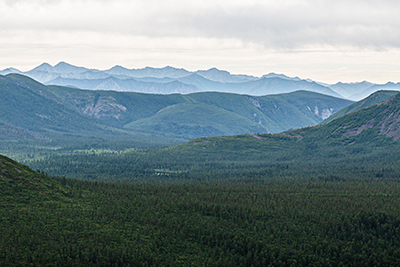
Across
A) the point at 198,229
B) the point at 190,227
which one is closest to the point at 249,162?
the point at 190,227

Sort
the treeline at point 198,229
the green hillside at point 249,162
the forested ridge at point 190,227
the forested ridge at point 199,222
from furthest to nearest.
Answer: the green hillside at point 249,162, the forested ridge at point 199,222, the forested ridge at point 190,227, the treeline at point 198,229

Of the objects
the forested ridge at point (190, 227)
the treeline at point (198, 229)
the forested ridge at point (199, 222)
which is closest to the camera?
the treeline at point (198, 229)

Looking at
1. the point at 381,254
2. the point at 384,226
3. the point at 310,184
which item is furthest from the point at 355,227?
the point at 310,184

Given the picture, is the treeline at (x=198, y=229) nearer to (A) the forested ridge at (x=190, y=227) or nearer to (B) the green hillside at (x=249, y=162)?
(A) the forested ridge at (x=190, y=227)

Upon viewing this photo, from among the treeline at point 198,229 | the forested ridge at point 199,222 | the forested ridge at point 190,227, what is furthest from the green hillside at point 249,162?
the treeline at point 198,229

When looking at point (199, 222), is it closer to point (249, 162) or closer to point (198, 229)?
point (198, 229)

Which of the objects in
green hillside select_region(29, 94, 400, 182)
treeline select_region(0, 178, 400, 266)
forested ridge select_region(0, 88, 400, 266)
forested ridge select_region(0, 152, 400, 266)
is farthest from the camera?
green hillside select_region(29, 94, 400, 182)

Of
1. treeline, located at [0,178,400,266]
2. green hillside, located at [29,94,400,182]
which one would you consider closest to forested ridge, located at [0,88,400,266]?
treeline, located at [0,178,400,266]

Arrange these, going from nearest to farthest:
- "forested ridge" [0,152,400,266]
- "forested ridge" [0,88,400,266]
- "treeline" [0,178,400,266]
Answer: "treeline" [0,178,400,266] → "forested ridge" [0,152,400,266] → "forested ridge" [0,88,400,266]

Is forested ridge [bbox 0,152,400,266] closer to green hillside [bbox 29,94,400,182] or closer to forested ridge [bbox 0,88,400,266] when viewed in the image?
forested ridge [bbox 0,88,400,266]

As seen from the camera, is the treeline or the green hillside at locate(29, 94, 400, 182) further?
the green hillside at locate(29, 94, 400, 182)
